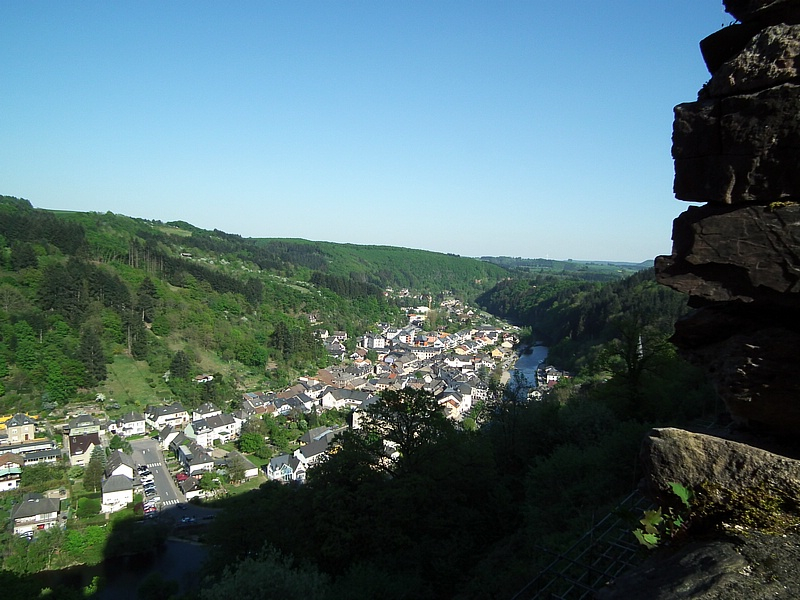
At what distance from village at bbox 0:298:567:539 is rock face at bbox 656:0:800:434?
485 inches

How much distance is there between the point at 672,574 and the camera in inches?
138

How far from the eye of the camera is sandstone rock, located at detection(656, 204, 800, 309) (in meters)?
3.67

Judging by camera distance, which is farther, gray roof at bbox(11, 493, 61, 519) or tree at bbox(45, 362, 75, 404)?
tree at bbox(45, 362, 75, 404)

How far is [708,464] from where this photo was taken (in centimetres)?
382

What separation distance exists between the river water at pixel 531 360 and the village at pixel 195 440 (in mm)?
3542

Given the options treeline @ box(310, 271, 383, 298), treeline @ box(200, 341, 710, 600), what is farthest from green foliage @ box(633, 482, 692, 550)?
treeline @ box(310, 271, 383, 298)

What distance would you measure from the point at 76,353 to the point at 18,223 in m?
33.2

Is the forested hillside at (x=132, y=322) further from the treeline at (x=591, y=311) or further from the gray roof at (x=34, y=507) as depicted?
the treeline at (x=591, y=311)

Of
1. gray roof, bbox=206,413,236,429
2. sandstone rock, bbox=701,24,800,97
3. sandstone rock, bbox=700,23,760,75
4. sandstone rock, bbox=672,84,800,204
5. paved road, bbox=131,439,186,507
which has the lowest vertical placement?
paved road, bbox=131,439,186,507

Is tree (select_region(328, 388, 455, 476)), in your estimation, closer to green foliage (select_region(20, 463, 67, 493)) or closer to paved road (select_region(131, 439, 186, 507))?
paved road (select_region(131, 439, 186, 507))

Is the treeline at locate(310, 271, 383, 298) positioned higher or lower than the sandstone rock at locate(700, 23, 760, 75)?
lower

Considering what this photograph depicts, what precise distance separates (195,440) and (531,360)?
1874 inches

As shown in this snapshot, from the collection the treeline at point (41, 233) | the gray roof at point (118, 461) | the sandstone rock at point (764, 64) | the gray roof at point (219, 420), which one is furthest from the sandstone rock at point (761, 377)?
the treeline at point (41, 233)

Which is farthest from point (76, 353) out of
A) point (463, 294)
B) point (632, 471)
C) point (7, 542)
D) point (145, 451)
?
point (463, 294)
